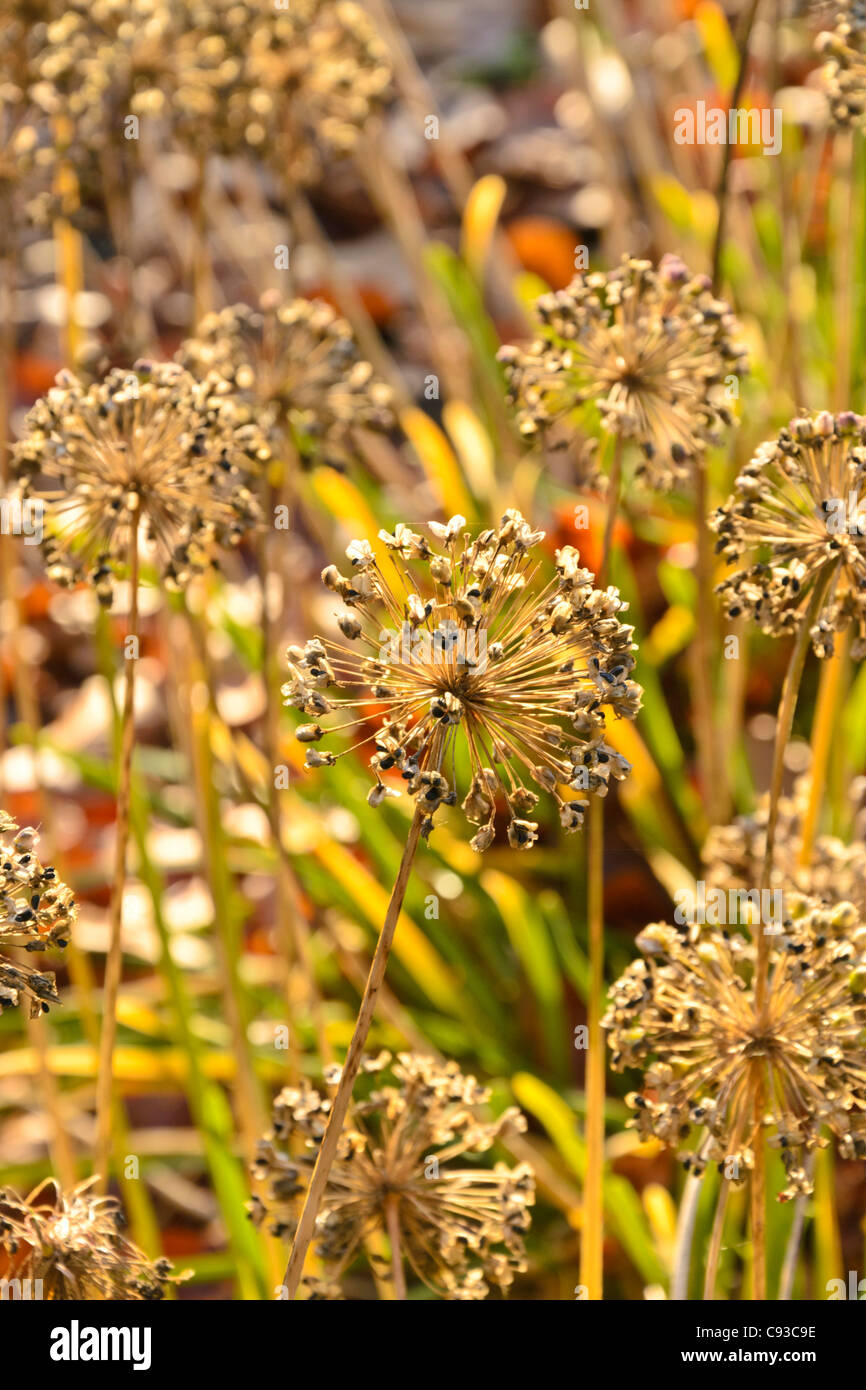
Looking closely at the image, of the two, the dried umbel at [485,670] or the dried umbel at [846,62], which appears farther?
the dried umbel at [846,62]

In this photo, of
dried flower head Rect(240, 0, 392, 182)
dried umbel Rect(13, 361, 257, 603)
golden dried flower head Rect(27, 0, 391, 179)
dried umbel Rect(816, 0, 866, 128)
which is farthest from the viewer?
dried flower head Rect(240, 0, 392, 182)

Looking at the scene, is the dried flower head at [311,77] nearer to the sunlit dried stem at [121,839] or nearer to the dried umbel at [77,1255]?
the sunlit dried stem at [121,839]

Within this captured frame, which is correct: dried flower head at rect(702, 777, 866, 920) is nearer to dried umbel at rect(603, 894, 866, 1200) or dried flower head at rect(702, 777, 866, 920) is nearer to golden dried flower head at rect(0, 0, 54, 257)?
dried umbel at rect(603, 894, 866, 1200)

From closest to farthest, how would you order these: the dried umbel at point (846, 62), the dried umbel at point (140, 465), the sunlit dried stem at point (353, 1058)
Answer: the sunlit dried stem at point (353, 1058)
the dried umbel at point (140, 465)
the dried umbel at point (846, 62)

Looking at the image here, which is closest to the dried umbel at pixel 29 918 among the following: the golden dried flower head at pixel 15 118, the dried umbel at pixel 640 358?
the dried umbel at pixel 640 358

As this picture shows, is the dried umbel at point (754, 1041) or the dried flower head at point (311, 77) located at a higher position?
the dried flower head at point (311, 77)

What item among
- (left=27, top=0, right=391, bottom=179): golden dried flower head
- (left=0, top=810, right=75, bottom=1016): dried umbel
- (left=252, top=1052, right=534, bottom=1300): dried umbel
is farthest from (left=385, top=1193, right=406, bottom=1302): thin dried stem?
(left=27, top=0, right=391, bottom=179): golden dried flower head

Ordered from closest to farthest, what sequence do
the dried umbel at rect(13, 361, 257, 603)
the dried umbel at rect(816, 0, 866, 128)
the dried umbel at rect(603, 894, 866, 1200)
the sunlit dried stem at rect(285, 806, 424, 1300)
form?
the sunlit dried stem at rect(285, 806, 424, 1300) < the dried umbel at rect(603, 894, 866, 1200) < the dried umbel at rect(13, 361, 257, 603) < the dried umbel at rect(816, 0, 866, 128)
